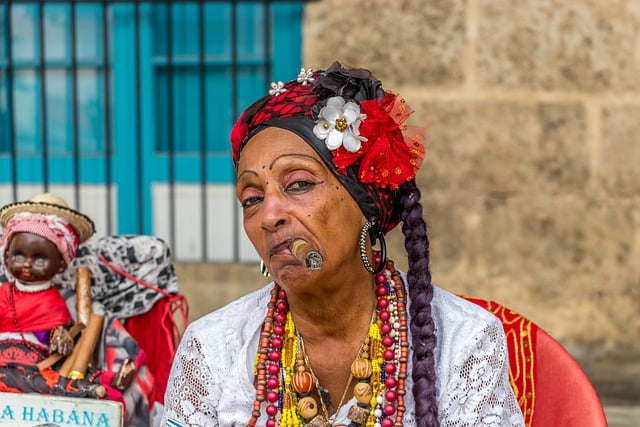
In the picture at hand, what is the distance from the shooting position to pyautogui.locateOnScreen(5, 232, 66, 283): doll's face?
3.17m

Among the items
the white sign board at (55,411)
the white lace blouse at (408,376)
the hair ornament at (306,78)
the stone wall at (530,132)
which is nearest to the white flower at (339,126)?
the hair ornament at (306,78)

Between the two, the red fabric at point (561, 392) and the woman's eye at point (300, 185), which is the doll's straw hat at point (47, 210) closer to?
the woman's eye at point (300, 185)

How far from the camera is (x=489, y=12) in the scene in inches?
205

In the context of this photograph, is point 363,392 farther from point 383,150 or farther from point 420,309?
point 383,150

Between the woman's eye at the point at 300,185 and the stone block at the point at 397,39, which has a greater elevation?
the stone block at the point at 397,39

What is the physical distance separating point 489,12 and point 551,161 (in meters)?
0.88

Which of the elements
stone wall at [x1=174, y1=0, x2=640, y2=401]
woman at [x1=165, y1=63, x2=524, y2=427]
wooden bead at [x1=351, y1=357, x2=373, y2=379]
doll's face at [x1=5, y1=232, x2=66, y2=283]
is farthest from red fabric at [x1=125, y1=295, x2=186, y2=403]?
stone wall at [x1=174, y1=0, x2=640, y2=401]

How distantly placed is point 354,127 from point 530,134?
124 inches

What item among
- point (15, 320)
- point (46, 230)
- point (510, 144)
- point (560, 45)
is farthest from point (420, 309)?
point (560, 45)

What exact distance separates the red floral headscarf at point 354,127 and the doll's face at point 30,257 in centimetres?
109

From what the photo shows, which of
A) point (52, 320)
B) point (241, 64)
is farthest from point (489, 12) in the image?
point (52, 320)

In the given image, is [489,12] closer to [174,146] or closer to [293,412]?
[174,146]

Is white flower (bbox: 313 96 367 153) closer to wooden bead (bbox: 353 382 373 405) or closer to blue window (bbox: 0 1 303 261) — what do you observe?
wooden bead (bbox: 353 382 373 405)

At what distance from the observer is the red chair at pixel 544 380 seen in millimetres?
2686
